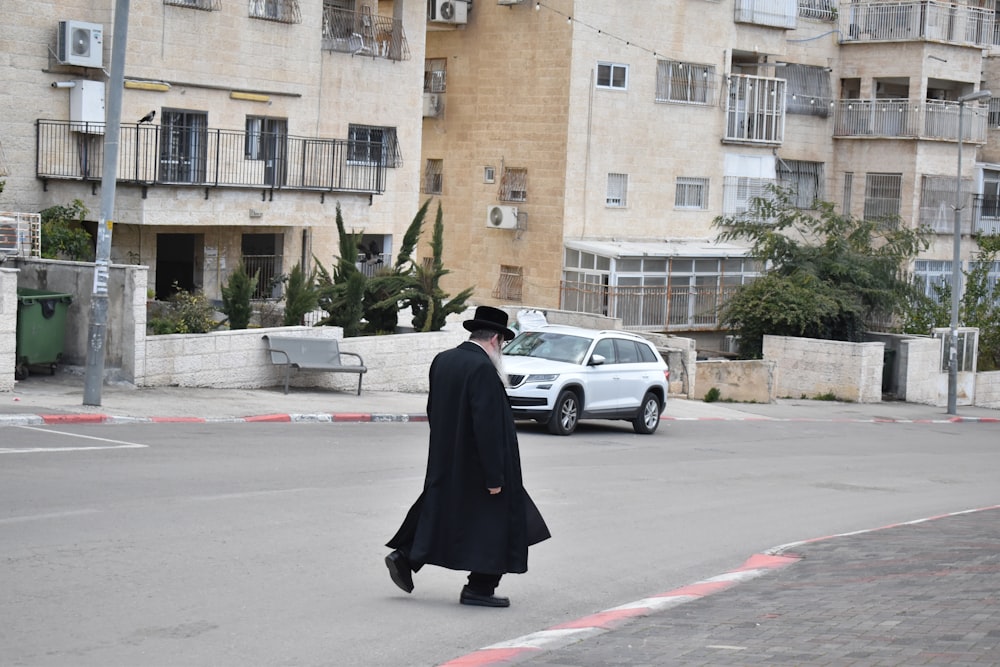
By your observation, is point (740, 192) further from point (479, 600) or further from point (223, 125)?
point (479, 600)

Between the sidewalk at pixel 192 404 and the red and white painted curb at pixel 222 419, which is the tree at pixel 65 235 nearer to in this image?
the sidewalk at pixel 192 404

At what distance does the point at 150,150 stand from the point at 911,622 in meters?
22.8

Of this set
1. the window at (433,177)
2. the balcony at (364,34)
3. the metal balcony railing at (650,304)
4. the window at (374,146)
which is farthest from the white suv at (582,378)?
the window at (433,177)

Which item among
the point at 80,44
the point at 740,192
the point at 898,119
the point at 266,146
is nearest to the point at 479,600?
the point at 80,44

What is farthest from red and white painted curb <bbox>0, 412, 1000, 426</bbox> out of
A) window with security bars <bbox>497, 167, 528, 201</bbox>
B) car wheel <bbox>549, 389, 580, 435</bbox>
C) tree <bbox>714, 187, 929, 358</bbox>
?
window with security bars <bbox>497, 167, 528, 201</bbox>

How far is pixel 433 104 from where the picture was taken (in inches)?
1681

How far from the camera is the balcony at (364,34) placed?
32219mm

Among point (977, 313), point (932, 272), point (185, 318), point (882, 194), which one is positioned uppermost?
point (882, 194)

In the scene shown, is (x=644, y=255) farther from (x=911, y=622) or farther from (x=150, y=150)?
(x=911, y=622)

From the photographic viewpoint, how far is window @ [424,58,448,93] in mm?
42531

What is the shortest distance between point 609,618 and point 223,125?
75.7 feet

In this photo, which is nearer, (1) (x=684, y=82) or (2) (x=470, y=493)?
(2) (x=470, y=493)

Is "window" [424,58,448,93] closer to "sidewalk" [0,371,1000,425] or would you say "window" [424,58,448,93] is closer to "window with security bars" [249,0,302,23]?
"window with security bars" [249,0,302,23]

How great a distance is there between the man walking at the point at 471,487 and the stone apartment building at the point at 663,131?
30.7 m
